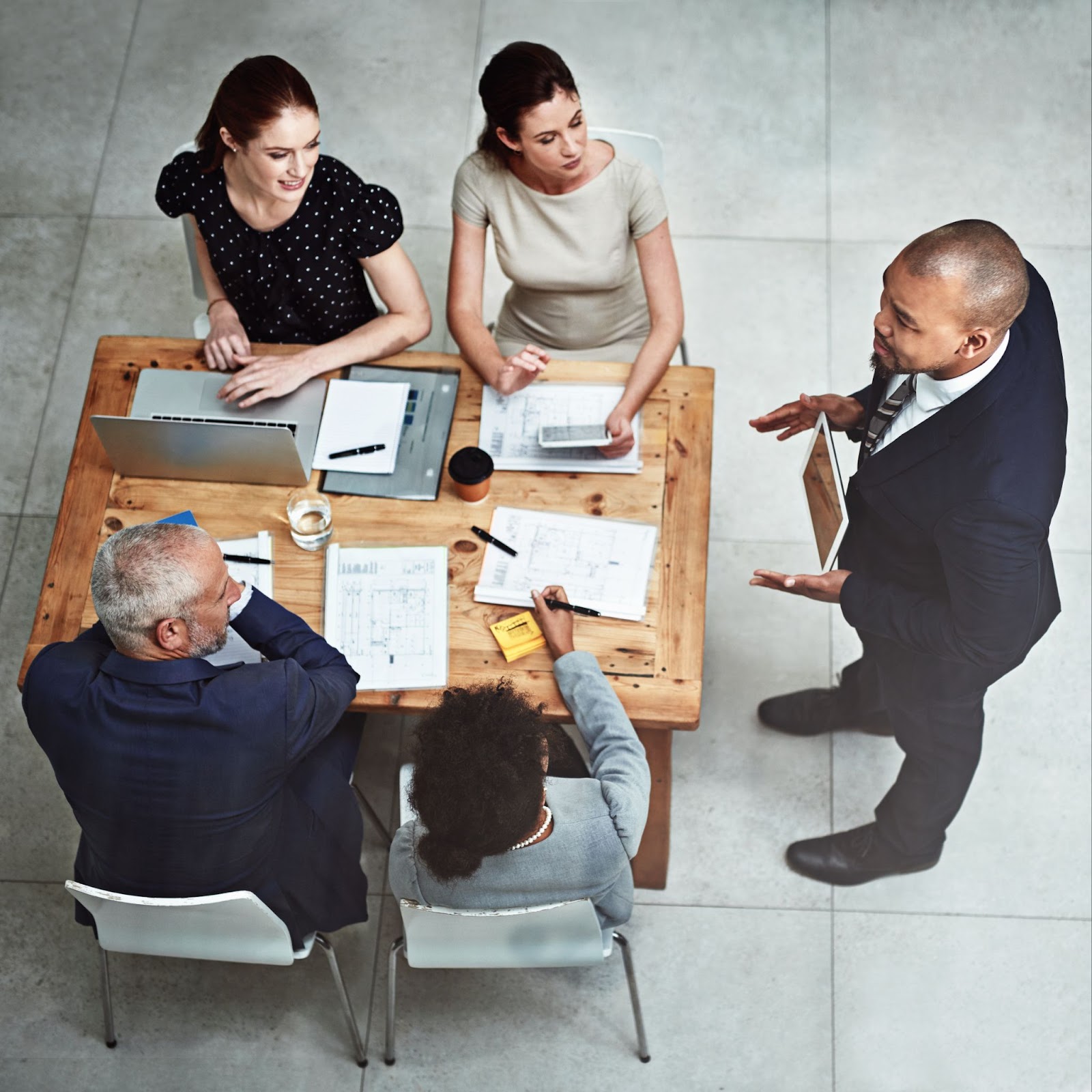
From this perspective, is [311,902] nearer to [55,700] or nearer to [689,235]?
[55,700]

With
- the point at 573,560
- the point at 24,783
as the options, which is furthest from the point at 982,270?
the point at 24,783

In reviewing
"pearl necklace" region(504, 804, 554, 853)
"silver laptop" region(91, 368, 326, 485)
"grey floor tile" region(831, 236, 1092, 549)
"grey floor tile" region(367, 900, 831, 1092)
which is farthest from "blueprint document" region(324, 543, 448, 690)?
"grey floor tile" region(831, 236, 1092, 549)

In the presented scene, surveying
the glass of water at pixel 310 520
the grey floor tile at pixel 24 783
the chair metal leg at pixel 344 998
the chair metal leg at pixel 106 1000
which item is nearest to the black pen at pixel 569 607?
the glass of water at pixel 310 520

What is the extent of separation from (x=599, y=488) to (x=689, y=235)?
5.80 feet

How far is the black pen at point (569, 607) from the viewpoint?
88.3 inches

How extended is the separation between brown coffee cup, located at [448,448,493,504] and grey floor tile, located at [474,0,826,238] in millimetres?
1855

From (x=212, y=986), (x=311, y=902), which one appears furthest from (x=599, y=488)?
(x=212, y=986)

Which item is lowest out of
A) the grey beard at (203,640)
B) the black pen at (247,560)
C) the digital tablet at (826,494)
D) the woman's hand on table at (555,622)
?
the grey beard at (203,640)

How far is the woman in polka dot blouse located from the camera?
244 cm

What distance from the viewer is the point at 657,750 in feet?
8.17

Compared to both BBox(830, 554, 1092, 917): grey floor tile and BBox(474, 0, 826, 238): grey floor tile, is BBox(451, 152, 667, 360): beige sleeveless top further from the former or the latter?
BBox(830, 554, 1092, 917): grey floor tile

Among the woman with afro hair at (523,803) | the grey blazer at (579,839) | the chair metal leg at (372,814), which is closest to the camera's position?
the woman with afro hair at (523,803)

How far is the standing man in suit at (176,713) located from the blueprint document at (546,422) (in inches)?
23.7

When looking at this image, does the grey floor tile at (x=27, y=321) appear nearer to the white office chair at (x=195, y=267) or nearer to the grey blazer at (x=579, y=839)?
the white office chair at (x=195, y=267)
